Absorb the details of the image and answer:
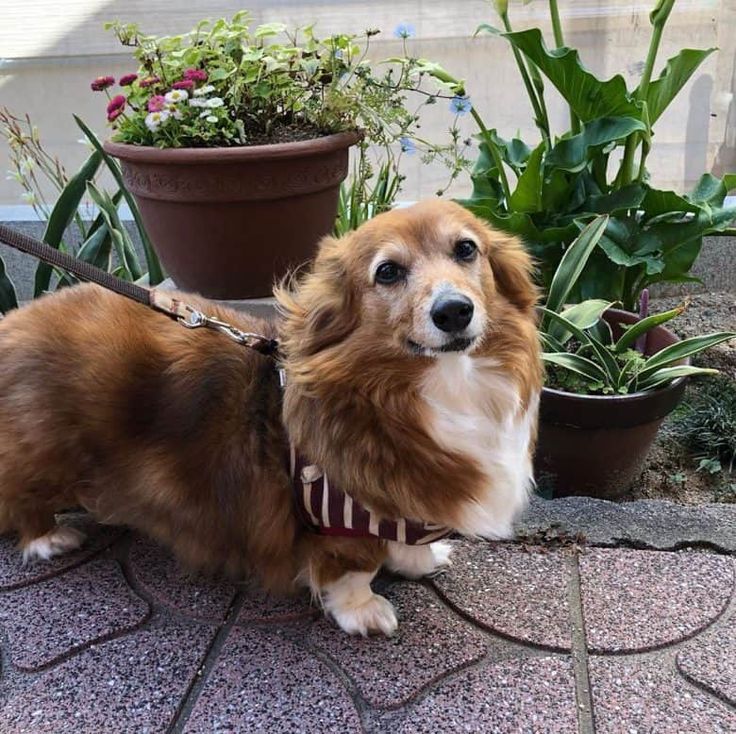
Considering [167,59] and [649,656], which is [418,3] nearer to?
[167,59]

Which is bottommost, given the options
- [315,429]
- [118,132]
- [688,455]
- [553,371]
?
[688,455]

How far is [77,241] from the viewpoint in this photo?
4.99 metres

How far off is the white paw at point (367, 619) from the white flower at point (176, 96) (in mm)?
1907

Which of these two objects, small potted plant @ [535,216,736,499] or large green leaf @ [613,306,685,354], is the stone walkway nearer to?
small potted plant @ [535,216,736,499]

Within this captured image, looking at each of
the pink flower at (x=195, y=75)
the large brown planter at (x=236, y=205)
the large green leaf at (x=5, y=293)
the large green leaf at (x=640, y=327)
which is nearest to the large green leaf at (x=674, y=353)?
Answer: the large green leaf at (x=640, y=327)

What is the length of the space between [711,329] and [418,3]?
8.61ft

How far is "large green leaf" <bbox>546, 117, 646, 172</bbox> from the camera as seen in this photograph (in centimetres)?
296

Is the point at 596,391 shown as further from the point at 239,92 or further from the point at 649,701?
the point at 239,92

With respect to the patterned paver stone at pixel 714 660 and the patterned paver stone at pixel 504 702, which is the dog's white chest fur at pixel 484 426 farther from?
the patterned paver stone at pixel 714 660

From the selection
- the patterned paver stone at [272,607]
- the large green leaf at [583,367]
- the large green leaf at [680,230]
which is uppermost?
the large green leaf at [680,230]

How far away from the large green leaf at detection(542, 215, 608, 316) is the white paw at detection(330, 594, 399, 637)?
1339 millimetres

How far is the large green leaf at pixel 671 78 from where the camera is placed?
3018mm

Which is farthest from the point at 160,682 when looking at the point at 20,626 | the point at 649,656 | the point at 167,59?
the point at 167,59

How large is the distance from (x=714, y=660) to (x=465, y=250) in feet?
4.14
